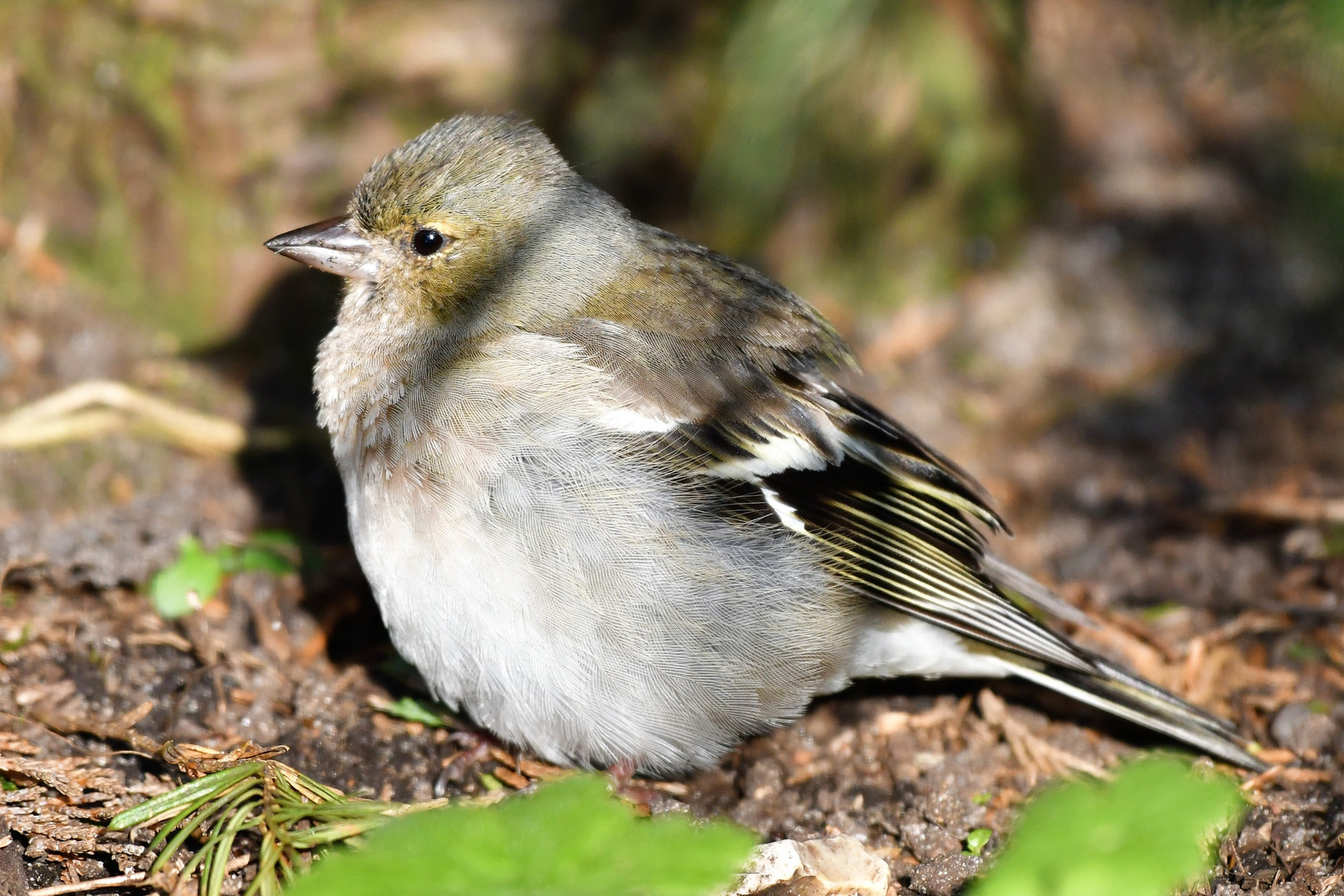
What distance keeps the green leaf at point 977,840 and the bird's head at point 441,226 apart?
7.19 ft

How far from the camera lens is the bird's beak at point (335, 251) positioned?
384cm

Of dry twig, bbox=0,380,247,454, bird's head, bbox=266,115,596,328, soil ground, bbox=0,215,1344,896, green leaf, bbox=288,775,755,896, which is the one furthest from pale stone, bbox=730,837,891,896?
dry twig, bbox=0,380,247,454

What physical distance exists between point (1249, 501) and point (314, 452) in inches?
151

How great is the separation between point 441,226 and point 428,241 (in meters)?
0.06

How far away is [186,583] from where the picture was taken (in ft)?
13.4

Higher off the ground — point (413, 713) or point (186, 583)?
point (186, 583)

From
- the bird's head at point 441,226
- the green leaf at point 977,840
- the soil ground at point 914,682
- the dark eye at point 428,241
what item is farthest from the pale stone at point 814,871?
the dark eye at point 428,241

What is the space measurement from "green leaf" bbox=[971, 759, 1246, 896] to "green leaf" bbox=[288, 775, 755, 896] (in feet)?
1.66

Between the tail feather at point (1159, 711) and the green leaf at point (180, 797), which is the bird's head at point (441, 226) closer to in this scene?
the green leaf at point (180, 797)

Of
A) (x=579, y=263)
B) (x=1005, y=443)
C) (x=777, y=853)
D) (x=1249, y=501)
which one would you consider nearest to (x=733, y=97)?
(x=579, y=263)

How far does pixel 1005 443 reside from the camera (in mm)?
5375

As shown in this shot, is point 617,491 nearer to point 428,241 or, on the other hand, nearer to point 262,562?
point 428,241

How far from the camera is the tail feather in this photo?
3625 millimetres

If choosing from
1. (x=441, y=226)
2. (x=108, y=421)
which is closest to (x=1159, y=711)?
(x=441, y=226)
